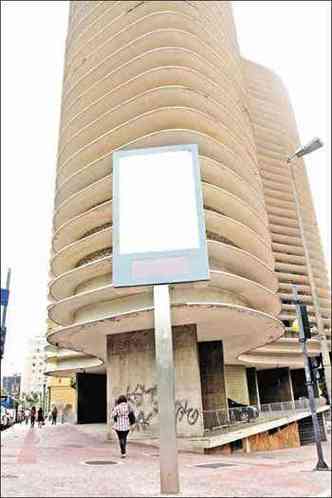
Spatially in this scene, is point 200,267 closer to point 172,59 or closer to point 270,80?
point 172,59

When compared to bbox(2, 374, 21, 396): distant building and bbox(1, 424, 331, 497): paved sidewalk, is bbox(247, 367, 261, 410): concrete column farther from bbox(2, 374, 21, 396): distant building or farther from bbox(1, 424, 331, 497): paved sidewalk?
bbox(2, 374, 21, 396): distant building

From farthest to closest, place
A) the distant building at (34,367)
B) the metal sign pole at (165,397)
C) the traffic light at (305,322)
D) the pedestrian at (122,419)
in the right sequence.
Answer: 1. the distant building at (34,367)
2. the pedestrian at (122,419)
3. the traffic light at (305,322)
4. the metal sign pole at (165,397)

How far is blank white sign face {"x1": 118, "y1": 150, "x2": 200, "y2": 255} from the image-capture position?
27.2ft

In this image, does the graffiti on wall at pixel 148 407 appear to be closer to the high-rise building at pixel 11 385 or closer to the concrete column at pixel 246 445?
the concrete column at pixel 246 445

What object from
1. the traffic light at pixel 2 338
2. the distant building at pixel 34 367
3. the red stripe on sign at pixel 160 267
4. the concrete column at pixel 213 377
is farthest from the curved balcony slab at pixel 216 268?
the distant building at pixel 34 367

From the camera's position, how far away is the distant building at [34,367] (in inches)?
5546

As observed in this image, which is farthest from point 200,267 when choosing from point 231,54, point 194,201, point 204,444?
point 231,54

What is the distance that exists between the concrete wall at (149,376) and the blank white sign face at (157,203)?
11.9m

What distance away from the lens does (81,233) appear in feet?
77.3

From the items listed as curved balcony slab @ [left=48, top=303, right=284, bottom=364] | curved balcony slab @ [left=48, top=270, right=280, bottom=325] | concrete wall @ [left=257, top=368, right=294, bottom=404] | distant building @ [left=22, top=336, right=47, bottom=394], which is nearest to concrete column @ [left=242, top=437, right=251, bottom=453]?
curved balcony slab @ [left=48, top=303, right=284, bottom=364]

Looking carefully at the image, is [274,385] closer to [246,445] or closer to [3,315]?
[246,445]

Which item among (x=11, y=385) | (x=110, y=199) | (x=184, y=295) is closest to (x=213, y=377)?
(x=184, y=295)

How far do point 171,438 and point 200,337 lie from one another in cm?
1628

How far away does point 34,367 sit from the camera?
147250 mm
